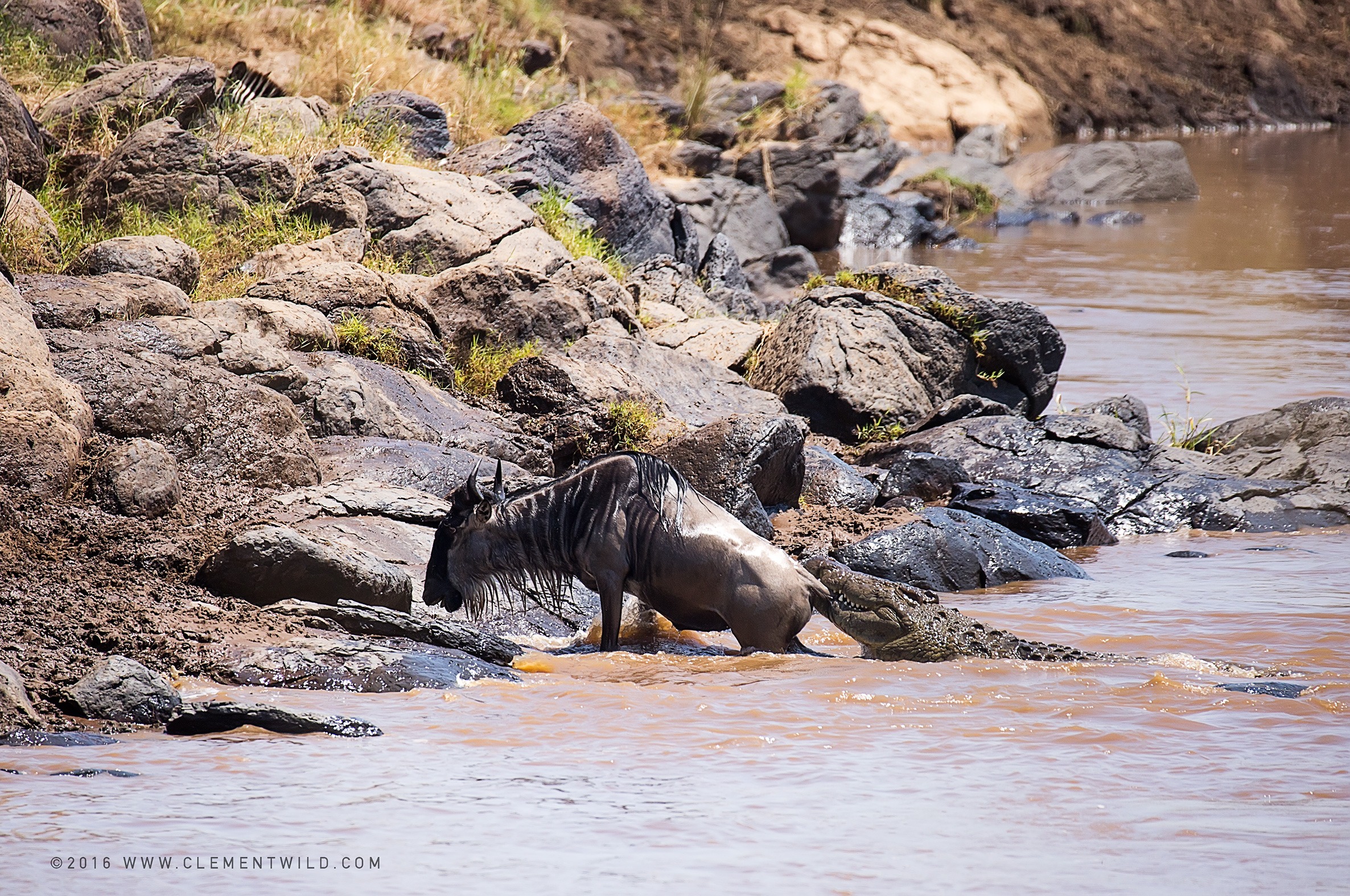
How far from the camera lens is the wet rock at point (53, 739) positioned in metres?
4.89

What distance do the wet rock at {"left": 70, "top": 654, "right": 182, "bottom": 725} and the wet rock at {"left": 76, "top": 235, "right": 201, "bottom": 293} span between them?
4578 millimetres

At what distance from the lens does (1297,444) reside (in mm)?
10922

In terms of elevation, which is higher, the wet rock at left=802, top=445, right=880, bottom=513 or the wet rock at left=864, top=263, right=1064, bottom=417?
the wet rock at left=864, top=263, right=1064, bottom=417

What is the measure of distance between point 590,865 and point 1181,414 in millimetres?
10139

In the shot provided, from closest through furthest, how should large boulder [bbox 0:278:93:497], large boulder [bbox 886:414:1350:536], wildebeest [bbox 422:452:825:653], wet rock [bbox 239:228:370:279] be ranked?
wildebeest [bbox 422:452:825:653] → large boulder [bbox 0:278:93:497] → large boulder [bbox 886:414:1350:536] → wet rock [bbox 239:228:370:279]

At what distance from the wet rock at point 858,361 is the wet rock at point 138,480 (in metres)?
5.44

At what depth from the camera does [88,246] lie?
9.62 meters

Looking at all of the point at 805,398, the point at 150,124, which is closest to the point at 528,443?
the point at 805,398

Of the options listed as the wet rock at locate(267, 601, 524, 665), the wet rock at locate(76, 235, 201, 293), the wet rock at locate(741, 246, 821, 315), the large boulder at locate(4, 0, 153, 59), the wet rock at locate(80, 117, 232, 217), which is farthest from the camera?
the wet rock at locate(741, 246, 821, 315)

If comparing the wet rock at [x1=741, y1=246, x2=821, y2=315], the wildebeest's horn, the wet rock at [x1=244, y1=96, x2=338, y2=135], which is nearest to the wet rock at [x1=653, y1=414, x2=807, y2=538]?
the wildebeest's horn

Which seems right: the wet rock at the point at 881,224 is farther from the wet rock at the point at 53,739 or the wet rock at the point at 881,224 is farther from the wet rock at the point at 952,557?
the wet rock at the point at 53,739

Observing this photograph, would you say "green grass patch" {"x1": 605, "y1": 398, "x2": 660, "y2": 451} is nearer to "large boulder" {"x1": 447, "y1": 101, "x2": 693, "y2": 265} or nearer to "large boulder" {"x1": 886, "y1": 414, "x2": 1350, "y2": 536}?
"large boulder" {"x1": 886, "y1": 414, "x2": 1350, "y2": 536}

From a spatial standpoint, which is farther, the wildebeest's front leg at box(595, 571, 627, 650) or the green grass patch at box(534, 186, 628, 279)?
the green grass patch at box(534, 186, 628, 279)

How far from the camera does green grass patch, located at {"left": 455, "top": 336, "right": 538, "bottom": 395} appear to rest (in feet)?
33.2
